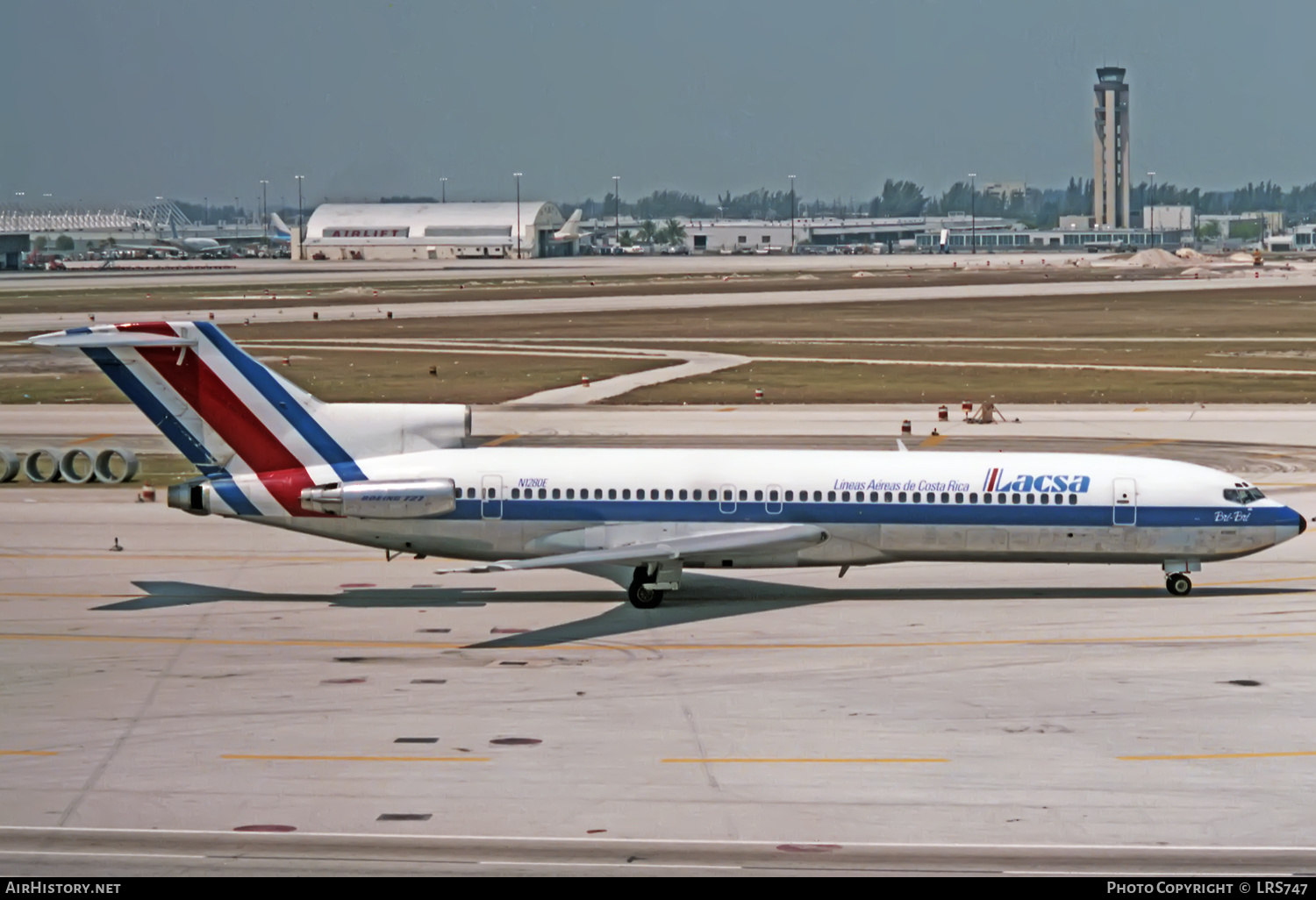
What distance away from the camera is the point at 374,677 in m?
27.7

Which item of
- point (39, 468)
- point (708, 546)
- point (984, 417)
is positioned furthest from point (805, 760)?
point (984, 417)

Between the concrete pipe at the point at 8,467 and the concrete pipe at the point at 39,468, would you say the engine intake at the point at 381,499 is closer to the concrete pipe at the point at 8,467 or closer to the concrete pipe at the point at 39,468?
the concrete pipe at the point at 39,468

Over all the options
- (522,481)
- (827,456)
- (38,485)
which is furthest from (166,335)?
(38,485)

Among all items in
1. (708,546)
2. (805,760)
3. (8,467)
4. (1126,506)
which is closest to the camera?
(805,760)

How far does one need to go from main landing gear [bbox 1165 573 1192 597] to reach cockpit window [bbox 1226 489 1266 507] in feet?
6.27

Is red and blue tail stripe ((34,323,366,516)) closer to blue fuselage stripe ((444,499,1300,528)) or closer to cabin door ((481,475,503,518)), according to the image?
cabin door ((481,475,503,518))

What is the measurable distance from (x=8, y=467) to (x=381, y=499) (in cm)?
2200

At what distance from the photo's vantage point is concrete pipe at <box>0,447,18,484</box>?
49781 millimetres

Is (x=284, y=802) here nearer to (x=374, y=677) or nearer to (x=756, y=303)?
(x=374, y=677)

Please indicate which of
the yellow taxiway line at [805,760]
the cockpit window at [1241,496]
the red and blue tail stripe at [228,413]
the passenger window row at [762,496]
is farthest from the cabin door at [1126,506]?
the red and blue tail stripe at [228,413]

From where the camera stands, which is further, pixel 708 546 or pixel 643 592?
pixel 643 592

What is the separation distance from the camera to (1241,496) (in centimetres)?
3425

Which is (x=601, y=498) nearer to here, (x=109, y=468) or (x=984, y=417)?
(x=109, y=468)

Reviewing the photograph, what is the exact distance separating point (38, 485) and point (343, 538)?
63.6 feet
